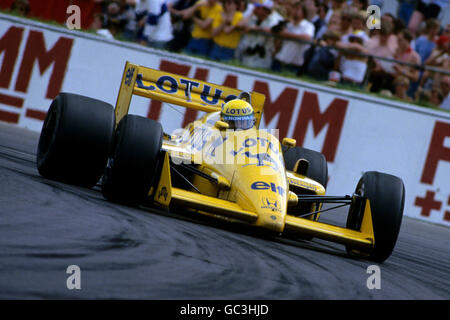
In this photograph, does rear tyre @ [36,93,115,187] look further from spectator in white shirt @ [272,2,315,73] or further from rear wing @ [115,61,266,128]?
spectator in white shirt @ [272,2,315,73]

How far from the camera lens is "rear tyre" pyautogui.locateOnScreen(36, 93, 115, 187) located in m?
7.00

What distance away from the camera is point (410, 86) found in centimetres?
1395

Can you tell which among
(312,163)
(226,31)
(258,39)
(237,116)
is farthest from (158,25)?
(237,116)

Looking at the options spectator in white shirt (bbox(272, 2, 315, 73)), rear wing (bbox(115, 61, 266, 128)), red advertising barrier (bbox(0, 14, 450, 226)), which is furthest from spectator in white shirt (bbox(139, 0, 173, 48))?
rear wing (bbox(115, 61, 266, 128))

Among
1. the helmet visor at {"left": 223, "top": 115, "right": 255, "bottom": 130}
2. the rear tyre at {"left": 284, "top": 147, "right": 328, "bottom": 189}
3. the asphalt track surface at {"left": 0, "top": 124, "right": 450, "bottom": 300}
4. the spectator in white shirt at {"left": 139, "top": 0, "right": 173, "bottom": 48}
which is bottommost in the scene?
the asphalt track surface at {"left": 0, "top": 124, "right": 450, "bottom": 300}

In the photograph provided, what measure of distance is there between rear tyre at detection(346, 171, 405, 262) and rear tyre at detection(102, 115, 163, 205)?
192cm

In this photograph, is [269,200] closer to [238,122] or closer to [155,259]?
[238,122]

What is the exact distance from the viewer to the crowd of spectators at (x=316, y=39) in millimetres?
13883

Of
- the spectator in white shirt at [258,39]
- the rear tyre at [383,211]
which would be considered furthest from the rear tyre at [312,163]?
the spectator in white shirt at [258,39]

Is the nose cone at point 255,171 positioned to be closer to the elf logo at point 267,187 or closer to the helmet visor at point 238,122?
the elf logo at point 267,187

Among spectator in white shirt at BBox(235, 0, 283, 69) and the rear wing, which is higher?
spectator in white shirt at BBox(235, 0, 283, 69)

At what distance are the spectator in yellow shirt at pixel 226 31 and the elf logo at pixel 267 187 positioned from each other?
815cm

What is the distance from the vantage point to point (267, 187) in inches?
262
